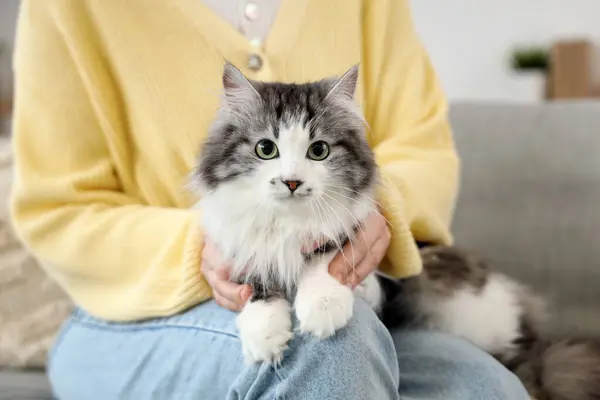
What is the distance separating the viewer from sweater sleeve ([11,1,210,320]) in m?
1.00

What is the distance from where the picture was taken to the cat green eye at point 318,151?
0.83m

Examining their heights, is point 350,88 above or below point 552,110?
above

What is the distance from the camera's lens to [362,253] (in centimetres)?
91

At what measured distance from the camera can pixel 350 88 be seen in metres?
0.89

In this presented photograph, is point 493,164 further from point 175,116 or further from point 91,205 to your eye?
point 91,205

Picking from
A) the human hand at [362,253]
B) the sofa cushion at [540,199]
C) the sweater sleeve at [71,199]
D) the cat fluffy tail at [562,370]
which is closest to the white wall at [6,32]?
the sweater sleeve at [71,199]

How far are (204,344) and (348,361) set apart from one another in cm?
23

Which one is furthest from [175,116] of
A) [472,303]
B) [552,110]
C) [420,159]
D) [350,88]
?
[552,110]

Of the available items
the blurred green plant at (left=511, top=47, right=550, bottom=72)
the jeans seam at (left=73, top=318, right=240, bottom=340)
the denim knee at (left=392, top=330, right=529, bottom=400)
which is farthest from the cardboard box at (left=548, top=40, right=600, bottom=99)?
the jeans seam at (left=73, top=318, right=240, bottom=340)

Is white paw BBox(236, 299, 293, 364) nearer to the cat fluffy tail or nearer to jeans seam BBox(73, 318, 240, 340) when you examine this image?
jeans seam BBox(73, 318, 240, 340)

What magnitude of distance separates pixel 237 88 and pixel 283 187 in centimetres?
18

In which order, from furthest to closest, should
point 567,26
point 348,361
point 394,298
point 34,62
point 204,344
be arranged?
point 567,26, point 394,298, point 34,62, point 204,344, point 348,361

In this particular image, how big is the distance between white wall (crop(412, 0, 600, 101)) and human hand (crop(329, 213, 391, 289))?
6.11 feet

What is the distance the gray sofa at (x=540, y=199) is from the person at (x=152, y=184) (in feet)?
1.59
